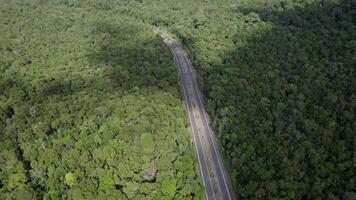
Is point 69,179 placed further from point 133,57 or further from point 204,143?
point 133,57

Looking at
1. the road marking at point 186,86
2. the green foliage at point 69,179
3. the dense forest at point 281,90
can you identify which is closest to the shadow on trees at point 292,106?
the dense forest at point 281,90

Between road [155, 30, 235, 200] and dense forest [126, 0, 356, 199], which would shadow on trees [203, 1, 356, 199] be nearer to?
dense forest [126, 0, 356, 199]

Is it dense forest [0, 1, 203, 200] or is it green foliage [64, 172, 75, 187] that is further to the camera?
green foliage [64, 172, 75, 187]

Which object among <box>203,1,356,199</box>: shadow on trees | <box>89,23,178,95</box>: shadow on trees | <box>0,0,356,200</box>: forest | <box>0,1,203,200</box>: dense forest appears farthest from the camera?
<box>89,23,178,95</box>: shadow on trees

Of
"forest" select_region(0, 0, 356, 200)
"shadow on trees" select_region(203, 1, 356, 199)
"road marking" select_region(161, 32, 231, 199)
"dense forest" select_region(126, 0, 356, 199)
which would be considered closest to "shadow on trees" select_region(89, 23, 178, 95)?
"forest" select_region(0, 0, 356, 200)

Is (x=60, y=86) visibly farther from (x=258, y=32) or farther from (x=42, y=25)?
(x=258, y=32)

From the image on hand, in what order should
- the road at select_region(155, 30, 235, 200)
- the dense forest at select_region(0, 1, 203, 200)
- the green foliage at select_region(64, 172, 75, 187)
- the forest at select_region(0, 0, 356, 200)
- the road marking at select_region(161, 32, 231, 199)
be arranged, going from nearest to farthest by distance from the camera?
the dense forest at select_region(0, 1, 203, 200) < the green foliage at select_region(64, 172, 75, 187) < the forest at select_region(0, 0, 356, 200) < the road at select_region(155, 30, 235, 200) < the road marking at select_region(161, 32, 231, 199)

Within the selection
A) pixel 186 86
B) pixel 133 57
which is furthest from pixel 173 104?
pixel 133 57
